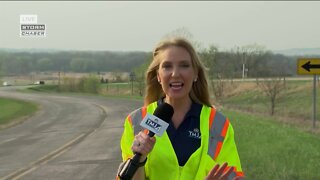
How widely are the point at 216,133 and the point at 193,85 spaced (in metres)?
0.44

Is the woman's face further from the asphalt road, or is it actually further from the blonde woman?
the asphalt road

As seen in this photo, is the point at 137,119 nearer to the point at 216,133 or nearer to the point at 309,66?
the point at 216,133

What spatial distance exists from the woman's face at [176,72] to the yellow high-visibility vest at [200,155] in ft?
0.75

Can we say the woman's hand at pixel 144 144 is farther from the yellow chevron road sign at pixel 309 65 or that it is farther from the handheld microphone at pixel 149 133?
the yellow chevron road sign at pixel 309 65

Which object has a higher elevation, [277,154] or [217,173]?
[217,173]

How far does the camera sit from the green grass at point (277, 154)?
27.6ft

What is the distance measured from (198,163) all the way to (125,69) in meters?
91.8

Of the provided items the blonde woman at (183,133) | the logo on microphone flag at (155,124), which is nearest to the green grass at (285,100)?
the blonde woman at (183,133)

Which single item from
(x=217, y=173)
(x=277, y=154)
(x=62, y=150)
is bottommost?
(x=62, y=150)

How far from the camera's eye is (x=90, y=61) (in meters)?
117

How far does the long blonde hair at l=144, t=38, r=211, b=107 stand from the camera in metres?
2.93

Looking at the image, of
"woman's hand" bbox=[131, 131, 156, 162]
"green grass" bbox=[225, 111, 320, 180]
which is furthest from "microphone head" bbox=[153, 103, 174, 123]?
"green grass" bbox=[225, 111, 320, 180]

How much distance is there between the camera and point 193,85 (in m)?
3.13

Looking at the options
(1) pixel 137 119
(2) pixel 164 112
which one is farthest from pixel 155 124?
(1) pixel 137 119
